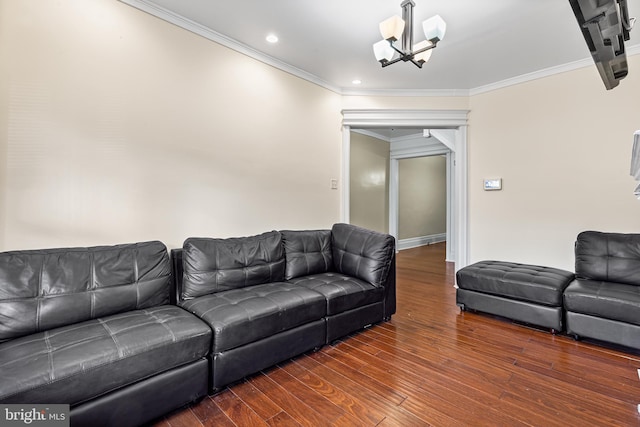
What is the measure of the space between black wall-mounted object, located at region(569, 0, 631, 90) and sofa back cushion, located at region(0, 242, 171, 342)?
2862 mm

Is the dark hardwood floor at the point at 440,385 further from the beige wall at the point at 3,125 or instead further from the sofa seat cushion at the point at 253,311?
the beige wall at the point at 3,125

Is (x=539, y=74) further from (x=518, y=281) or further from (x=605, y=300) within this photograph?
(x=605, y=300)

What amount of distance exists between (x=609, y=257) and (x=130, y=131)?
4479mm

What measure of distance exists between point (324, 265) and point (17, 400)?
236cm

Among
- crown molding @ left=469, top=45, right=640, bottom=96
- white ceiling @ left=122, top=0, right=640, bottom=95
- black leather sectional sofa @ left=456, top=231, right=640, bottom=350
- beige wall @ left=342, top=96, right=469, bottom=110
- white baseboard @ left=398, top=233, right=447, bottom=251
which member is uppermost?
Result: white ceiling @ left=122, top=0, right=640, bottom=95

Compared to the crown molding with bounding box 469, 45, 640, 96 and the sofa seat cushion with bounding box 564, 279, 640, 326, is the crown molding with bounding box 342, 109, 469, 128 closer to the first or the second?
the crown molding with bounding box 469, 45, 640, 96

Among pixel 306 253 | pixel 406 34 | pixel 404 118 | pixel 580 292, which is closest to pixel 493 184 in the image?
pixel 404 118

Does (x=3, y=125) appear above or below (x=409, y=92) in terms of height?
below

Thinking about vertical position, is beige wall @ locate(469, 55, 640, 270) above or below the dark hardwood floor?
above

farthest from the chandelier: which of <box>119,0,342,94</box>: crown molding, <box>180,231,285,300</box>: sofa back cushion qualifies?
<box>180,231,285,300</box>: sofa back cushion

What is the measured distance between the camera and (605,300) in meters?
2.37

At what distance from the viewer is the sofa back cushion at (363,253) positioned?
283 centimetres

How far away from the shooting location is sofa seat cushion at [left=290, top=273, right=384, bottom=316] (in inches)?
96.6

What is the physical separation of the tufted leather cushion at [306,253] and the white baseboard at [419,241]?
4.38 metres
